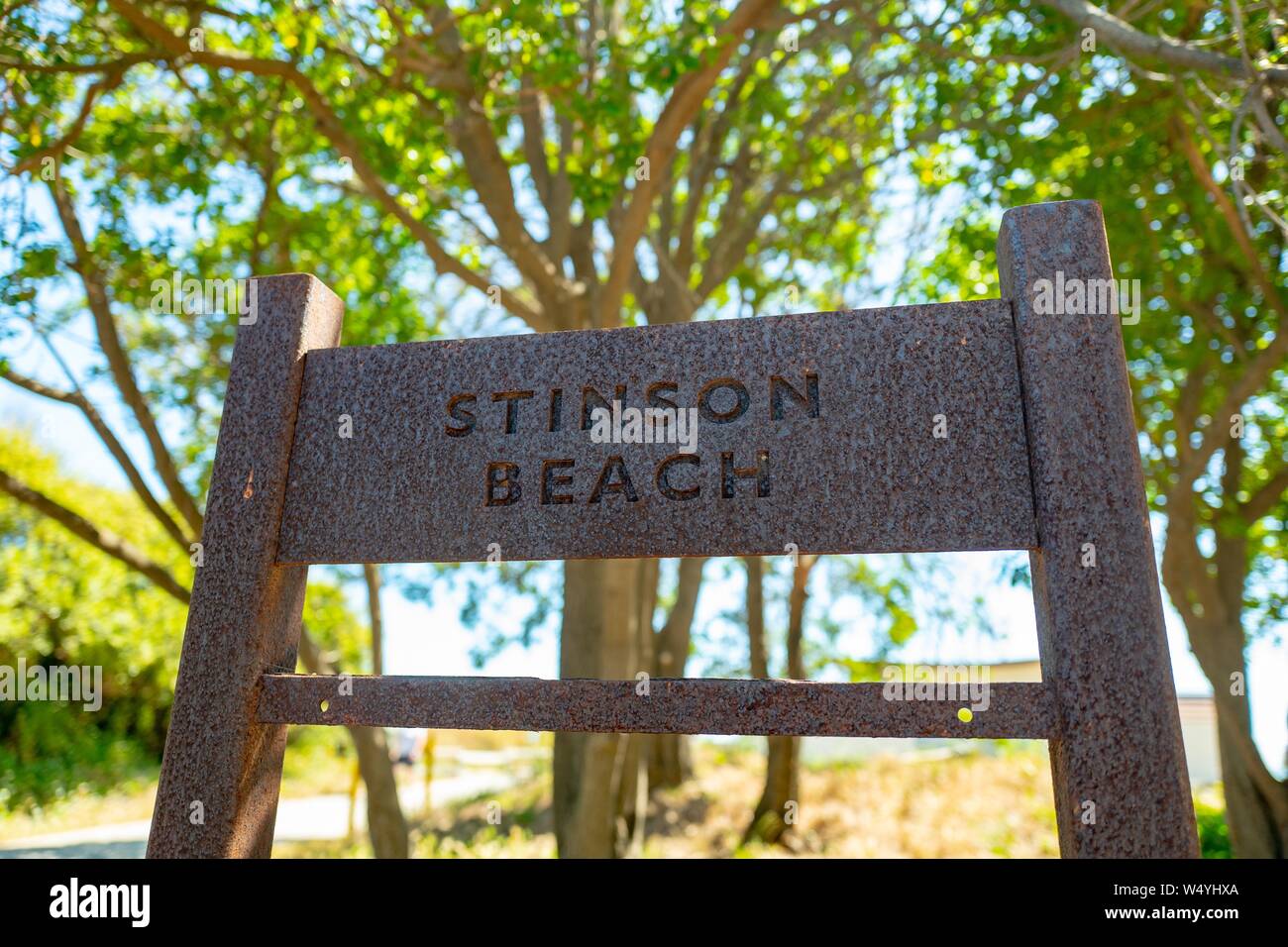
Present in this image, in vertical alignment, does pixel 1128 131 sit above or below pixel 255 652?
above

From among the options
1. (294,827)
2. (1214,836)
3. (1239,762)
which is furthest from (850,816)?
(294,827)

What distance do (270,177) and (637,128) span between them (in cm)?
348

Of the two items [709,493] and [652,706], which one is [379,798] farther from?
[709,493]

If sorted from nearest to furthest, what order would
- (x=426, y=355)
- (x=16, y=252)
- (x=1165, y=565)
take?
(x=426, y=355) → (x=16, y=252) → (x=1165, y=565)

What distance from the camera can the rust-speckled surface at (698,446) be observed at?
3.78m

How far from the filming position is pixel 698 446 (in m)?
4.04

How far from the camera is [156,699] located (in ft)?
57.2

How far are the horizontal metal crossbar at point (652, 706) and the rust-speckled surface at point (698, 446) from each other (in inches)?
22.9

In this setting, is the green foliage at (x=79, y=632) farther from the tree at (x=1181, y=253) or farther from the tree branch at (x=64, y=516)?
the tree at (x=1181, y=253)

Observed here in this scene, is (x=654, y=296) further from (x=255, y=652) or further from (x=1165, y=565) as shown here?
(x=255, y=652)

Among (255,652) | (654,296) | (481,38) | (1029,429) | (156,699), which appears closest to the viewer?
(1029,429)

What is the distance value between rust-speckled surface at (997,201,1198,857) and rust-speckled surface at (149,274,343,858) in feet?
11.0

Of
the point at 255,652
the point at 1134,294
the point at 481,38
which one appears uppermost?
the point at 481,38

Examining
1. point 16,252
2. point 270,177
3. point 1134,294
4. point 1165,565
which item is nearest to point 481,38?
point 270,177
